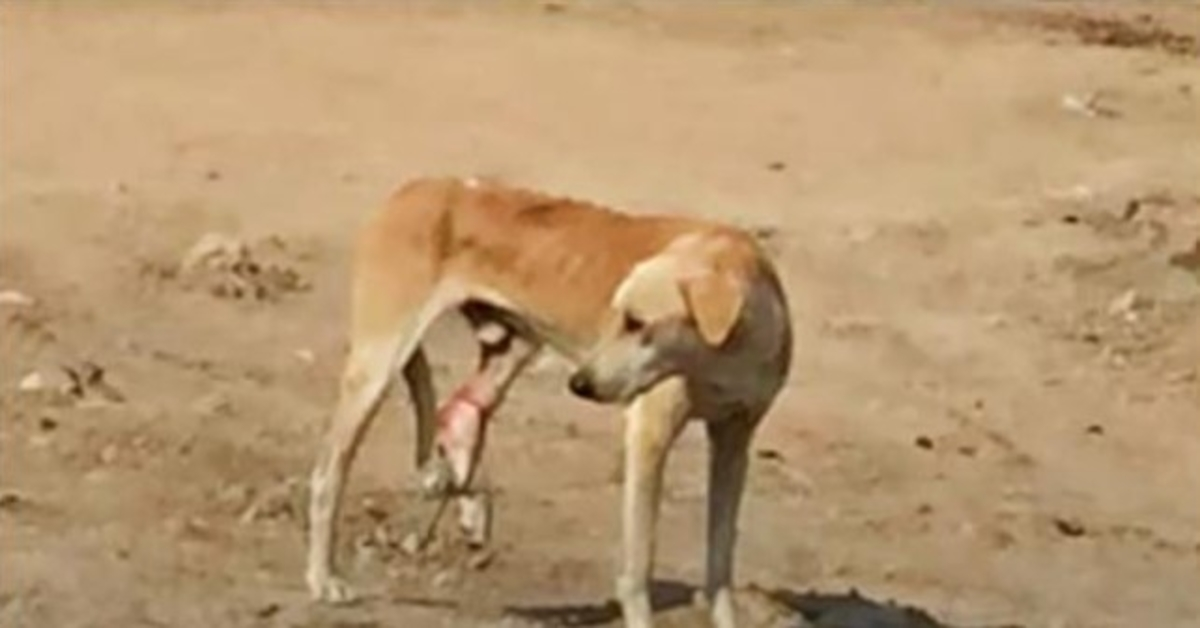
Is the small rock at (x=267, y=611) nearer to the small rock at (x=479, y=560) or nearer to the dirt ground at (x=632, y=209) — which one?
the dirt ground at (x=632, y=209)

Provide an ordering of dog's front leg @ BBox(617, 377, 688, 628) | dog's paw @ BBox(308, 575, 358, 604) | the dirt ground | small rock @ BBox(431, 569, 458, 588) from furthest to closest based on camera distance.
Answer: the dirt ground → small rock @ BBox(431, 569, 458, 588) → dog's paw @ BBox(308, 575, 358, 604) → dog's front leg @ BBox(617, 377, 688, 628)

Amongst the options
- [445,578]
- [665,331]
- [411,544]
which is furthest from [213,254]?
[665,331]

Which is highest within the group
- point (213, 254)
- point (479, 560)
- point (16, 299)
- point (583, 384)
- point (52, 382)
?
point (583, 384)

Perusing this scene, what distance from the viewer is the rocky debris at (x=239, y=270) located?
14.1 metres

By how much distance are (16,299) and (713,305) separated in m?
5.28

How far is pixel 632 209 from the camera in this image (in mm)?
15648

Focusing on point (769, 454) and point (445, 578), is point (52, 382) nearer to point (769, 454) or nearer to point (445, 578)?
point (769, 454)

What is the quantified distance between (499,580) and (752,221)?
536 cm

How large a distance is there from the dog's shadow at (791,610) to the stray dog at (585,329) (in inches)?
15.0

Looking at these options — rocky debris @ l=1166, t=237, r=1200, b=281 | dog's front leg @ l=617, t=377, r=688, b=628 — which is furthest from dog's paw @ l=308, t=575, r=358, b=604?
rocky debris @ l=1166, t=237, r=1200, b=281

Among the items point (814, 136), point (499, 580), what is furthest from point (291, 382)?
point (814, 136)

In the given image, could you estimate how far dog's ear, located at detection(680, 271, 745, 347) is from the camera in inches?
354

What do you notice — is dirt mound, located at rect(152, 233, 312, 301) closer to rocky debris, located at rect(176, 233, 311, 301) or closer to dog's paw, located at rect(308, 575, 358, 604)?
rocky debris, located at rect(176, 233, 311, 301)

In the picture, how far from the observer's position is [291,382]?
1295 centimetres
